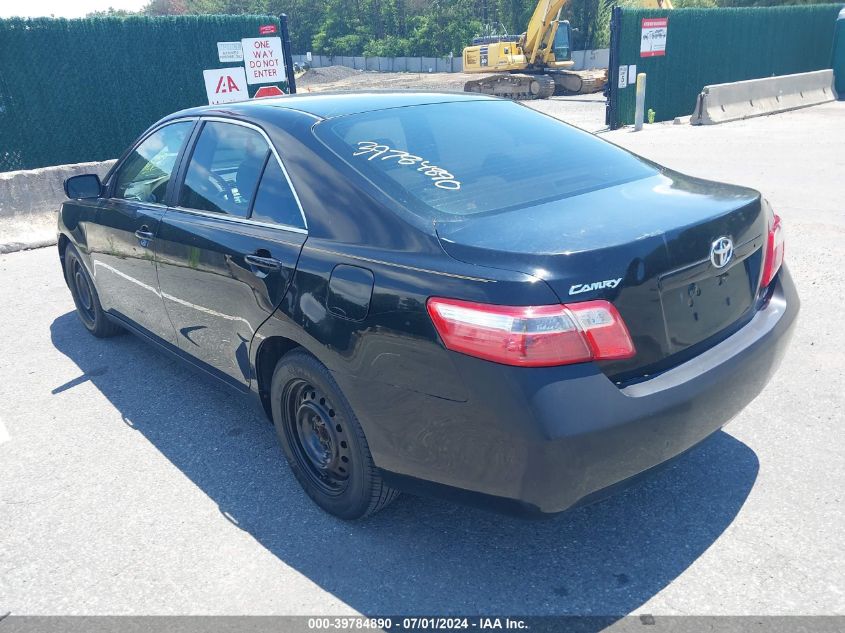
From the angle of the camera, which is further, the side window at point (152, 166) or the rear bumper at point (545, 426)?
the side window at point (152, 166)

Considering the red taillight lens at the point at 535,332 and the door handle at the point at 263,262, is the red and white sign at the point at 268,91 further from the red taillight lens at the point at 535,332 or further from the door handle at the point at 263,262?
the red taillight lens at the point at 535,332

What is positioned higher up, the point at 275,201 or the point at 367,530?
the point at 275,201

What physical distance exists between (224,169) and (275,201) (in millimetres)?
592

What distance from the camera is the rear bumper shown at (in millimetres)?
2105

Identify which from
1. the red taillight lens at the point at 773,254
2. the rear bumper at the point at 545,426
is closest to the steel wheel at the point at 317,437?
the rear bumper at the point at 545,426

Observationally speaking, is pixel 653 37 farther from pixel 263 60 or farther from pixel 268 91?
pixel 268 91

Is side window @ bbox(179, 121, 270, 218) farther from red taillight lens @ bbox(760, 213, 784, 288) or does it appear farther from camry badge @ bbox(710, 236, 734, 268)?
red taillight lens @ bbox(760, 213, 784, 288)

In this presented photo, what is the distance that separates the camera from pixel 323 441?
2.91 meters

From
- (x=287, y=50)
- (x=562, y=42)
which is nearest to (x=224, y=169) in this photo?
(x=287, y=50)

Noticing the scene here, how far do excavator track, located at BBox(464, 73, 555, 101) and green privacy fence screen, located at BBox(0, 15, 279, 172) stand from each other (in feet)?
53.0

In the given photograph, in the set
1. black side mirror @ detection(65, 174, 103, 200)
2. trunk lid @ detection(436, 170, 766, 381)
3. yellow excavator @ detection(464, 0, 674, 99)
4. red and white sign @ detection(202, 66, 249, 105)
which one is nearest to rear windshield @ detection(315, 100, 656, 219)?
trunk lid @ detection(436, 170, 766, 381)

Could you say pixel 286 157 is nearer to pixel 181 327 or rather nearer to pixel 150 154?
pixel 181 327

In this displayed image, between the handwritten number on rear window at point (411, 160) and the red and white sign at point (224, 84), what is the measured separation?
30.7 feet

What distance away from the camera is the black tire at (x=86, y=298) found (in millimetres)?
5027
